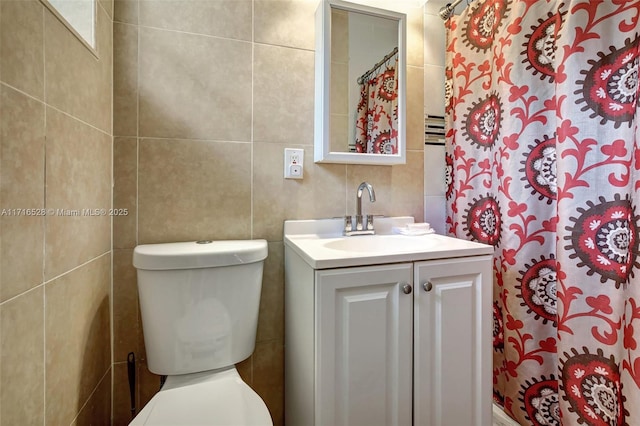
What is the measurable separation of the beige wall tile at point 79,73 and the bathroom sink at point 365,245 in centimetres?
77

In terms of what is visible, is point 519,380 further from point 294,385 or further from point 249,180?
point 249,180

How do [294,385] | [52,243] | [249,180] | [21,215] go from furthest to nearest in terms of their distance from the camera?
1. [249,180]
2. [294,385]
3. [52,243]
4. [21,215]

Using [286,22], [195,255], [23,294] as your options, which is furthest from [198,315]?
[286,22]

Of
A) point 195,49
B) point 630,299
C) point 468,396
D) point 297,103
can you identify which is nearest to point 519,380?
point 468,396

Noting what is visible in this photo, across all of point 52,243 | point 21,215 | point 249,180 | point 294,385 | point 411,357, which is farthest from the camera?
point 249,180

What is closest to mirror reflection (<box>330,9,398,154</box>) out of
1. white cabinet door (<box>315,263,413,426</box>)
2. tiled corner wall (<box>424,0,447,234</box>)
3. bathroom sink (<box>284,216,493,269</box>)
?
tiled corner wall (<box>424,0,447,234</box>)

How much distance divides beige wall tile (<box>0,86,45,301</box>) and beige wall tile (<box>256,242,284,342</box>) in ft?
2.35

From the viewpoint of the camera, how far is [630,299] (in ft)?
2.69

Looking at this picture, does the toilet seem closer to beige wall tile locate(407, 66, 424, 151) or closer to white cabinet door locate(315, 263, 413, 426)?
white cabinet door locate(315, 263, 413, 426)

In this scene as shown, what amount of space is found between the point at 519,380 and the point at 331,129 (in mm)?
1243

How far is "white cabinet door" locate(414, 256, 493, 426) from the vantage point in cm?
92

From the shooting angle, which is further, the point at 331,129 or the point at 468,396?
the point at 331,129

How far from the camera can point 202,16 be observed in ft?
3.84

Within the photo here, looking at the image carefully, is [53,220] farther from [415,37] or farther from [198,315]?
[415,37]
